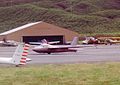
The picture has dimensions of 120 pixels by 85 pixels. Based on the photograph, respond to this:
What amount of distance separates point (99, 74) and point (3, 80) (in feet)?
12.5

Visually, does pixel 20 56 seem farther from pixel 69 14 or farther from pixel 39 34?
pixel 69 14

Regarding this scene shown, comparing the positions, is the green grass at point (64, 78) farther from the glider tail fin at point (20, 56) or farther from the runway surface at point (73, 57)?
the runway surface at point (73, 57)

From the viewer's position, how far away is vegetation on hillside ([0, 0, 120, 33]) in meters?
110

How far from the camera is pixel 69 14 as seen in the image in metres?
119

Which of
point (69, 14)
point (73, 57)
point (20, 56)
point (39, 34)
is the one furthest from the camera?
point (69, 14)

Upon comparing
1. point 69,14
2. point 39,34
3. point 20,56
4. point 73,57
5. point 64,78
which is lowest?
point 69,14

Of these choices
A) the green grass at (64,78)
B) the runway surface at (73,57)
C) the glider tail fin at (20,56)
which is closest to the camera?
the green grass at (64,78)

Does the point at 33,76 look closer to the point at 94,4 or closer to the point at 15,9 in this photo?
the point at 15,9

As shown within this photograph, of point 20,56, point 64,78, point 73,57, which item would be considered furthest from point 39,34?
point 64,78

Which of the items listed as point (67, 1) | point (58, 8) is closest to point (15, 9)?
point (58, 8)

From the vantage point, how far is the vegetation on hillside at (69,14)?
110 m

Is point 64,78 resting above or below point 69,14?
above

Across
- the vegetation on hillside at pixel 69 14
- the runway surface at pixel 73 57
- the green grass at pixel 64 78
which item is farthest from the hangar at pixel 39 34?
the green grass at pixel 64 78

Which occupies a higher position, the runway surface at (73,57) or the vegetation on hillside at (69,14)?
the runway surface at (73,57)
